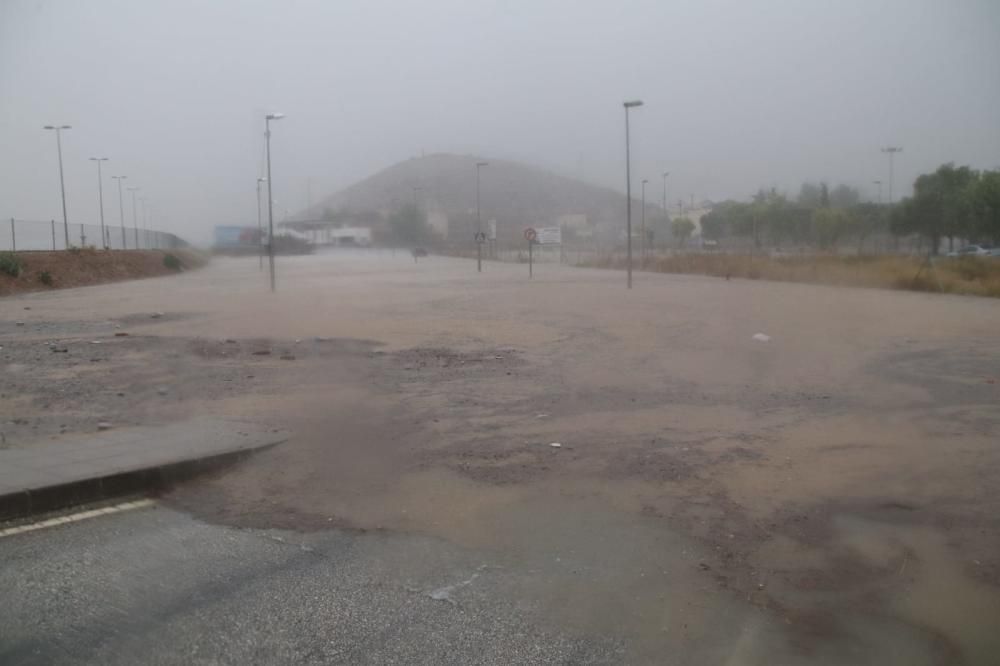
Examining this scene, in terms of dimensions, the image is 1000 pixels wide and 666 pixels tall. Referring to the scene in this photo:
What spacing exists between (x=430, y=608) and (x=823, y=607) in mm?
2051

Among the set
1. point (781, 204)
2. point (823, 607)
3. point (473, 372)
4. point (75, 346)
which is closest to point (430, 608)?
point (823, 607)

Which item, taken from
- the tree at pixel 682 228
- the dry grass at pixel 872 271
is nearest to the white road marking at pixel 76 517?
the dry grass at pixel 872 271

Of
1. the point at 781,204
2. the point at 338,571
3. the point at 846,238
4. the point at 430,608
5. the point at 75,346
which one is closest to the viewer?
the point at 430,608

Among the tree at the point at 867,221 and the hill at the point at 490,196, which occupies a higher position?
A: the hill at the point at 490,196

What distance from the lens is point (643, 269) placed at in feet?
197

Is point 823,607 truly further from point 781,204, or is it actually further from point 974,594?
point 781,204

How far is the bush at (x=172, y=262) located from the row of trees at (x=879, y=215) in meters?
42.6

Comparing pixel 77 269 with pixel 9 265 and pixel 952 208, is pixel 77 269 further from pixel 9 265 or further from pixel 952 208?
pixel 952 208

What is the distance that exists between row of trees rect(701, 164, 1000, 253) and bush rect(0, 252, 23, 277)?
41.9 m

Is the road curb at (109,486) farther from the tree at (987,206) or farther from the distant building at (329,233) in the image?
the distant building at (329,233)

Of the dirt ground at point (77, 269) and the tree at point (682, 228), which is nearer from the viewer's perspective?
the dirt ground at point (77, 269)

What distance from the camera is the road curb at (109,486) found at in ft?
21.2

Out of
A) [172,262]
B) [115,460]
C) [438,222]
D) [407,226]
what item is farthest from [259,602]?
[438,222]

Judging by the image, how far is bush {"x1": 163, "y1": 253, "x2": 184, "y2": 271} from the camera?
2482 inches
